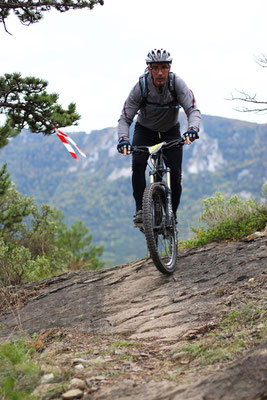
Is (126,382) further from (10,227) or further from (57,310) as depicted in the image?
(10,227)

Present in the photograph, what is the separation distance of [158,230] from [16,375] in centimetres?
332

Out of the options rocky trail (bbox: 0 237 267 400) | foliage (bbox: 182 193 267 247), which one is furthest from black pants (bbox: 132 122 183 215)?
foliage (bbox: 182 193 267 247)

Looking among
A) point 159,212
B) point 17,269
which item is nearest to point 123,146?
point 159,212

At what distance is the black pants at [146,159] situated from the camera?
21.8 feet

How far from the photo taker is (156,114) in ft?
22.1

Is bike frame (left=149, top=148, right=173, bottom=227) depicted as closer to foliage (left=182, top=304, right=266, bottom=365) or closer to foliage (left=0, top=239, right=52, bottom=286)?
foliage (left=182, top=304, right=266, bottom=365)

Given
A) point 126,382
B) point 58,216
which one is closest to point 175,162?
point 126,382

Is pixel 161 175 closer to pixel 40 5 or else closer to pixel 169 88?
pixel 169 88

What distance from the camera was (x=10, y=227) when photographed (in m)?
17.7

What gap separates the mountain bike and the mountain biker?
17 centimetres

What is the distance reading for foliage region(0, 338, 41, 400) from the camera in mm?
3067

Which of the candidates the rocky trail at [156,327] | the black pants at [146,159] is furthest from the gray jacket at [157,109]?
the rocky trail at [156,327]

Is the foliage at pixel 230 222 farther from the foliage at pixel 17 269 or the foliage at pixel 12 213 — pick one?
the foliage at pixel 12 213

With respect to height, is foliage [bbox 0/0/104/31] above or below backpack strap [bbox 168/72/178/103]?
above
